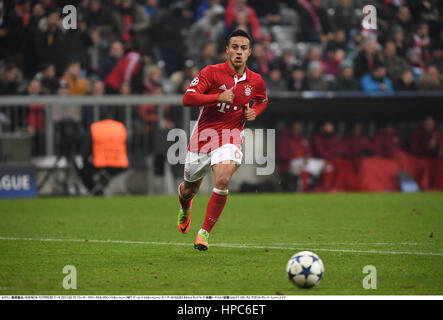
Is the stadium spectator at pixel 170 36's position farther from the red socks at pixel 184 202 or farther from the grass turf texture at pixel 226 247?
the red socks at pixel 184 202

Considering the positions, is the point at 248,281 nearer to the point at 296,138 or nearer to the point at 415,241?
the point at 415,241

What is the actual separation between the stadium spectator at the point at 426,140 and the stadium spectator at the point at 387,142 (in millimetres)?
356

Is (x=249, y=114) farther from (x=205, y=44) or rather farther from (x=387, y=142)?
(x=205, y=44)

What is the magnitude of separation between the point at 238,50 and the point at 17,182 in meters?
9.40

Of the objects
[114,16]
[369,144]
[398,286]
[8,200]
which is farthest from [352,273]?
[114,16]

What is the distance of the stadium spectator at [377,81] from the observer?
18.9 meters

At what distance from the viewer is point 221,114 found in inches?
354

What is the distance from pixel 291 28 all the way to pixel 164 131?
635cm

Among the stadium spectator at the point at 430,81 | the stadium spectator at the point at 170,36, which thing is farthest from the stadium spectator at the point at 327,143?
the stadium spectator at the point at 170,36

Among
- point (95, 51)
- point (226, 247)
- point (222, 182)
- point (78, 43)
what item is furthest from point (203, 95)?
point (95, 51)

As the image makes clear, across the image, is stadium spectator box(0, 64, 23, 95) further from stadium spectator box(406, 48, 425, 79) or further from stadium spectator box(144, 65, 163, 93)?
stadium spectator box(406, 48, 425, 79)

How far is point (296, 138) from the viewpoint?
720 inches

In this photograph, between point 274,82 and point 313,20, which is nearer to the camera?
point 274,82

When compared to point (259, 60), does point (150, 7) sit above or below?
above
